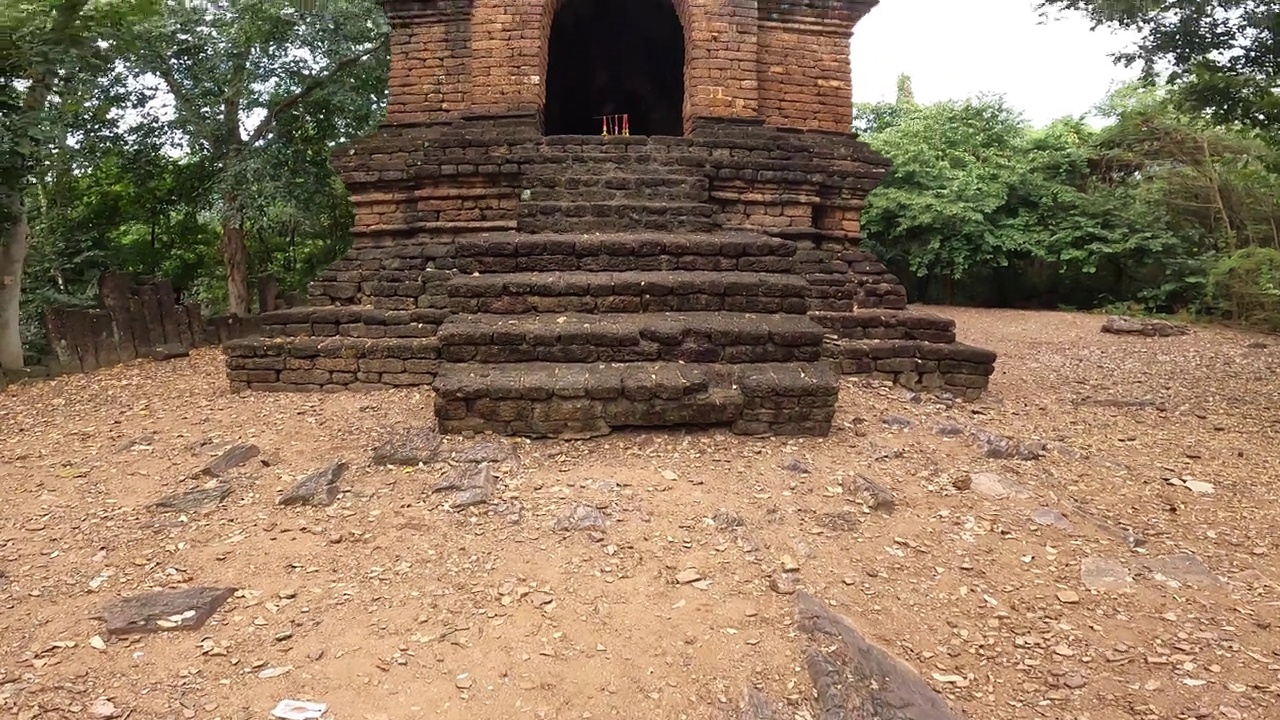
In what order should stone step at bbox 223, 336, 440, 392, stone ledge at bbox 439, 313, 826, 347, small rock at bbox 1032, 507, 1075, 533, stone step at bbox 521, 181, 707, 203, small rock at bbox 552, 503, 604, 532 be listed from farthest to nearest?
stone step at bbox 521, 181, 707, 203
stone step at bbox 223, 336, 440, 392
stone ledge at bbox 439, 313, 826, 347
small rock at bbox 1032, 507, 1075, 533
small rock at bbox 552, 503, 604, 532

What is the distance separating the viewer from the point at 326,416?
4.50 meters

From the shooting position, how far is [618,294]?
441 centimetres

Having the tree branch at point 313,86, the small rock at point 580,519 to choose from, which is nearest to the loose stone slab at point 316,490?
the small rock at point 580,519

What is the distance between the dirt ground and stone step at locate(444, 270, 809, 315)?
0.81 m

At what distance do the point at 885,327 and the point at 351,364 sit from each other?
3768 millimetres

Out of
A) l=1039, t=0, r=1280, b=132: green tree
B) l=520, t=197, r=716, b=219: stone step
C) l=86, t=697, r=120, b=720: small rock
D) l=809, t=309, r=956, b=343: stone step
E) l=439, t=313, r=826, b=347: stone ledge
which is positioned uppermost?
l=1039, t=0, r=1280, b=132: green tree

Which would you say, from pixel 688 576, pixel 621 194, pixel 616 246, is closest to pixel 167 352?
pixel 621 194

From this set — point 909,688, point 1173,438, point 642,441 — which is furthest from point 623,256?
point 1173,438

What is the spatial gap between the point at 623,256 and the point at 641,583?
2.52m

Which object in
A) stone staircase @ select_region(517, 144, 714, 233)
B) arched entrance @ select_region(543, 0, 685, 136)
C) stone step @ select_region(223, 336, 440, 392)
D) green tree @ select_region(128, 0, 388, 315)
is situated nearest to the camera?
stone step @ select_region(223, 336, 440, 392)

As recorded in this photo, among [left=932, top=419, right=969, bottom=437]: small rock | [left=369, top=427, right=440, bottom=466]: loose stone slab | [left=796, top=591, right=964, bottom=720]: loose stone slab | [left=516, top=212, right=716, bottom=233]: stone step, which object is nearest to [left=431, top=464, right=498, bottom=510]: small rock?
[left=369, top=427, right=440, bottom=466]: loose stone slab

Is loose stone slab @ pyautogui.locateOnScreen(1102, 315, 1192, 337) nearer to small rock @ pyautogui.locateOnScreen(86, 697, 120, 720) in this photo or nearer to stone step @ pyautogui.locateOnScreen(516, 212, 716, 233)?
stone step @ pyautogui.locateOnScreen(516, 212, 716, 233)

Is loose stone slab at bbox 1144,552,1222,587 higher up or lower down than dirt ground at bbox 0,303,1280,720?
lower down

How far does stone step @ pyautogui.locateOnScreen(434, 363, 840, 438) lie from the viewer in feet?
12.3
